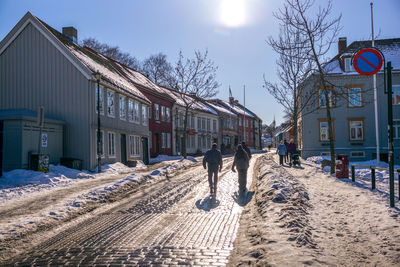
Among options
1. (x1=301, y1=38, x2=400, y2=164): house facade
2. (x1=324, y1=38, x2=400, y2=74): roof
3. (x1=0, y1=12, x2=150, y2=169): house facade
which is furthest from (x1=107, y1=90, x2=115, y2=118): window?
(x1=324, y1=38, x2=400, y2=74): roof

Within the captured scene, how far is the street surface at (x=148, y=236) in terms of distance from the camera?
4871 mm

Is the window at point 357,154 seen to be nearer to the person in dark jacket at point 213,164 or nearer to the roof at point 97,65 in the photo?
the roof at point 97,65

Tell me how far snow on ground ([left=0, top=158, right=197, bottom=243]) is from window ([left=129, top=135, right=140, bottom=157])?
7.05m

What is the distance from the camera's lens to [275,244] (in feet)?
16.6

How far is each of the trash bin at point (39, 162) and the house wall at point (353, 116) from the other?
20.5 meters

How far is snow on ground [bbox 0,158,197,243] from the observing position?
7205mm

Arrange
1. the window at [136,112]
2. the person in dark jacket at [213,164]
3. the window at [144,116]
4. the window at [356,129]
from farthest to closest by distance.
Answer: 1. the window at [356,129]
2. the window at [144,116]
3. the window at [136,112]
4. the person in dark jacket at [213,164]

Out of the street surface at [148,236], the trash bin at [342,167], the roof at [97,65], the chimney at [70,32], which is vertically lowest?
the street surface at [148,236]

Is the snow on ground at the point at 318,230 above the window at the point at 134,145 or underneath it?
underneath

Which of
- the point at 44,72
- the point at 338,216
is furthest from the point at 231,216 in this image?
the point at 44,72

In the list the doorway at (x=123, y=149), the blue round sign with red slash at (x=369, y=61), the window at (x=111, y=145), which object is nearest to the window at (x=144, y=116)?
the doorway at (x=123, y=149)

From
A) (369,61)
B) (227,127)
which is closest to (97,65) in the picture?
(369,61)

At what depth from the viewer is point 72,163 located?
1797 centimetres

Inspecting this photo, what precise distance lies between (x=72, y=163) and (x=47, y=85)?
5.17 meters
